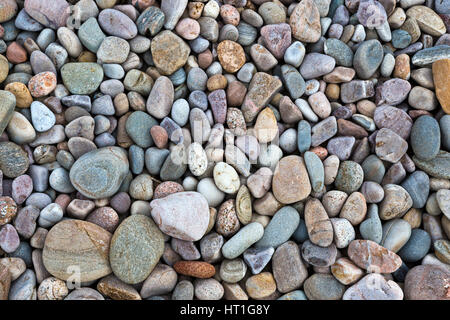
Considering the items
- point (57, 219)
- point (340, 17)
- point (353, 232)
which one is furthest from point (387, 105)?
point (57, 219)

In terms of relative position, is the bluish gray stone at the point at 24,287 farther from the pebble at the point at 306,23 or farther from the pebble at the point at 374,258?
the pebble at the point at 306,23

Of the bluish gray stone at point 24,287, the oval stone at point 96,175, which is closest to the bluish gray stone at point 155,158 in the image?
the oval stone at point 96,175

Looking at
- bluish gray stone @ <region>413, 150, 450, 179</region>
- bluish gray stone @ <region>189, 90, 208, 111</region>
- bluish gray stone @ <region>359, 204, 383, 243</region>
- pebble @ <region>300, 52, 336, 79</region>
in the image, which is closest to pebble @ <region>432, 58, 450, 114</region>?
bluish gray stone @ <region>413, 150, 450, 179</region>

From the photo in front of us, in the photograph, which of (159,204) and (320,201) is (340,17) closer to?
(320,201)

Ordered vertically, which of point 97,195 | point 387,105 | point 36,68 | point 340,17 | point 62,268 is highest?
point 340,17

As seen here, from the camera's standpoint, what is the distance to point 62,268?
3.80 ft

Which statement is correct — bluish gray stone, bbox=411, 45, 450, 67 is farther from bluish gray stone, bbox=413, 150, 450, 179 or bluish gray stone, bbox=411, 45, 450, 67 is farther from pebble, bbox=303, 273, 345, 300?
pebble, bbox=303, 273, 345, 300

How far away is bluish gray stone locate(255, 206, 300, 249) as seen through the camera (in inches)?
50.6

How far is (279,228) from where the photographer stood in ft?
4.23

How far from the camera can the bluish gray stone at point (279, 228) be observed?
4.21 feet

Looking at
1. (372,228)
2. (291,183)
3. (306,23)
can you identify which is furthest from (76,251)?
(306,23)

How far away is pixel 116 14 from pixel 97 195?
67 cm

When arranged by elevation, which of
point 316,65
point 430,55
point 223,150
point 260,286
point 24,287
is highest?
point 430,55

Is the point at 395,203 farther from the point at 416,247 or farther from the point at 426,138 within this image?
the point at 426,138
